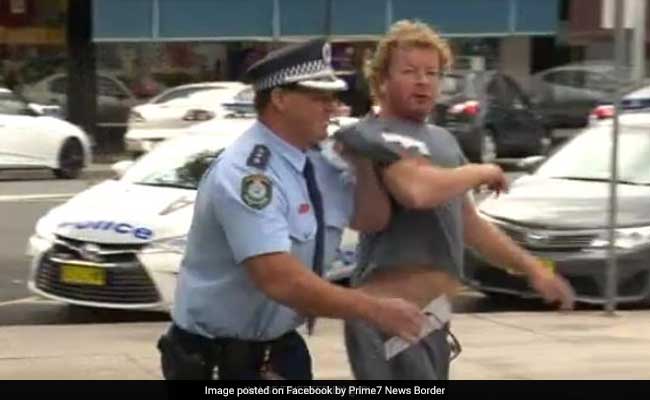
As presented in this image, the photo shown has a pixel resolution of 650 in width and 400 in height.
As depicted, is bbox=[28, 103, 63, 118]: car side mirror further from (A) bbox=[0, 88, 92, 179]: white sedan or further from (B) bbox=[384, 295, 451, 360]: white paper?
(B) bbox=[384, 295, 451, 360]: white paper

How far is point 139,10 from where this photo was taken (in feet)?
92.3

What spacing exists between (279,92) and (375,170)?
0.42 meters

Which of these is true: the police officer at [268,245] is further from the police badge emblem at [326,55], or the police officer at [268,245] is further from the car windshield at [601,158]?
the car windshield at [601,158]

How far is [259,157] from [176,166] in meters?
7.13

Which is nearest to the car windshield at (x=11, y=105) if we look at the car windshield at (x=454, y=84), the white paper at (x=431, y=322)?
the car windshield at (x=454, y=84)

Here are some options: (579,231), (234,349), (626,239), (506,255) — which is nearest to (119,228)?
(579,231)

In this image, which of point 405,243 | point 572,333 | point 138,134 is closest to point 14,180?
point 138,134

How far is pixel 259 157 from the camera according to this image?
384 centimetres

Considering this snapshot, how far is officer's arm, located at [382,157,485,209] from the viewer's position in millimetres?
4133

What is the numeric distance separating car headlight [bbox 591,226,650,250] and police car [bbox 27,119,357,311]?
76.6 inches

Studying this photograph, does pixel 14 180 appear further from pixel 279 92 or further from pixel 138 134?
pixel 279 92

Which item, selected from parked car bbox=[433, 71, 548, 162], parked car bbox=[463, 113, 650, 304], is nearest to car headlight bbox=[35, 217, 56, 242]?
parked car bbox=[463, 113, 650, 304]

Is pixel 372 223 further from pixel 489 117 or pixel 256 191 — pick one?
pixel 489 117

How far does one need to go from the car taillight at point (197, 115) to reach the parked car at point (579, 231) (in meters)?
12.5
